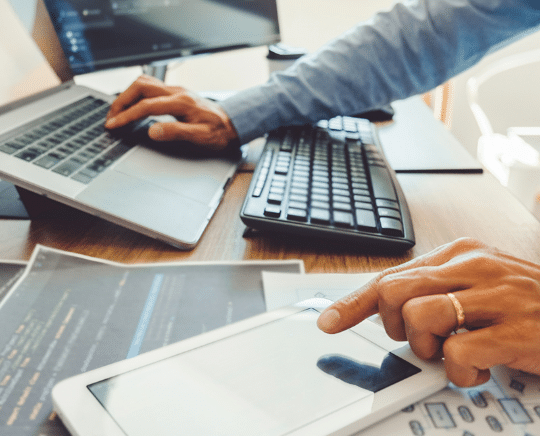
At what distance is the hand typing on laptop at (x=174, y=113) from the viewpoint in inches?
22.4

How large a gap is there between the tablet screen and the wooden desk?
132 millimetres

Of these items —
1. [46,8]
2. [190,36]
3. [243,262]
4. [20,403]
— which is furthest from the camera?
[190,36]

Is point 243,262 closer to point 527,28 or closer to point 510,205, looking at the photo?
point 510,205

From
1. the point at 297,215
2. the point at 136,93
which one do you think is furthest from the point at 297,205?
the point at 136,93

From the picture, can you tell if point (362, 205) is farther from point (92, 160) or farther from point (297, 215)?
point (92, 160)

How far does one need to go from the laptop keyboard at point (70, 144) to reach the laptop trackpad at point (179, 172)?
0.08ft

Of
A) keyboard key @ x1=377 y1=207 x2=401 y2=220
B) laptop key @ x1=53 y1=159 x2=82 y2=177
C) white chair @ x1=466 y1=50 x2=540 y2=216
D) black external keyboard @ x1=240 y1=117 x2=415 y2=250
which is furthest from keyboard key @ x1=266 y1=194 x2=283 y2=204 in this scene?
white chair @ x1=466 y1=50 x2=540 y2=216

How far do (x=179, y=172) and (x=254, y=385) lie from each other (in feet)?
1.10

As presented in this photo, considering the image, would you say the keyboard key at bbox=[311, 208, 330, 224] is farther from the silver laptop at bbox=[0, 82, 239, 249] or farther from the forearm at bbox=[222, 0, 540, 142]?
the forearm at bbox=[222, 0, 540, 142]

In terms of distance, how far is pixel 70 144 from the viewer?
1.62 feet

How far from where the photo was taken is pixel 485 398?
10.4 inches

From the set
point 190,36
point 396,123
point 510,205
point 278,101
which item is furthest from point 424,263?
point 190,36

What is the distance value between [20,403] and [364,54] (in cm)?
70

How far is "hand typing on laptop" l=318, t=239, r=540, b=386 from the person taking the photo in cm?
27
